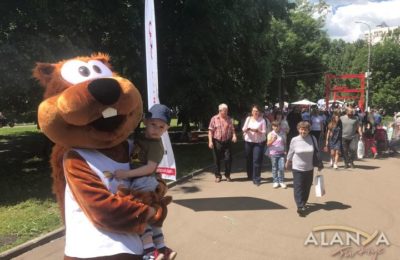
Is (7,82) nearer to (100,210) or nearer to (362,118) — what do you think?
(100,210)

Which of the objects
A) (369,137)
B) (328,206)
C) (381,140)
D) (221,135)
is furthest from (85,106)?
(381,140)

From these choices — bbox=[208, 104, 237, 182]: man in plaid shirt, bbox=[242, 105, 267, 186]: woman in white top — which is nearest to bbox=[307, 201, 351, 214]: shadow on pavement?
bbox=[242, 105, 267, 186]: woman in white top

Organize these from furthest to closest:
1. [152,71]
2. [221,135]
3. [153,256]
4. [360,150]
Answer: [360,150] < [221,135] < [152,71] < [153,256]

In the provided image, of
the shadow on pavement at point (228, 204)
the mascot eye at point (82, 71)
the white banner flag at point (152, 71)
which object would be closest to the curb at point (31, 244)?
the white banner flag at point (152, 71)

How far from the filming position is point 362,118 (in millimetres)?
14938

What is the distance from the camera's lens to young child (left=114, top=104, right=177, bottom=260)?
2.53 meters

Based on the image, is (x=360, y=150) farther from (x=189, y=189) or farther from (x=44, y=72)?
(x=44, y=72)

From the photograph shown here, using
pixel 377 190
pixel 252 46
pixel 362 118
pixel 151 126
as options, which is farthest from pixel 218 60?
pixel 151 126

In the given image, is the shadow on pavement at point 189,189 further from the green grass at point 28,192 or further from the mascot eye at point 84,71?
the mascot eye at point 84,71

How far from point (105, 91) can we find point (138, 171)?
1.74ft

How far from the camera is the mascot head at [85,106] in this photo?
7.69 feet

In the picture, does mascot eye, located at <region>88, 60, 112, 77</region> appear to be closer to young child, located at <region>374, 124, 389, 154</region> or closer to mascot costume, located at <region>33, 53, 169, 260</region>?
mascot costume, located at <region>33, 53, 169, 260</region>

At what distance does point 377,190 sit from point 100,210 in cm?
803

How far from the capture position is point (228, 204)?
7840 millimetres
